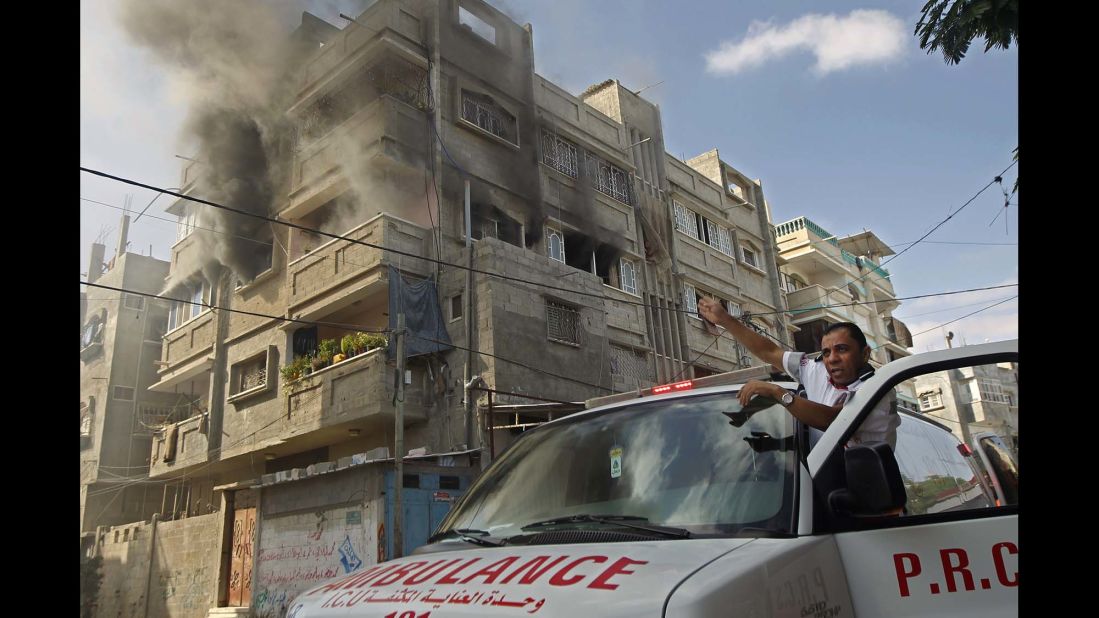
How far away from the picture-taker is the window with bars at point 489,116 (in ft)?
66.3

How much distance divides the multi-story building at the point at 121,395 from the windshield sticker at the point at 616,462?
23284 mm

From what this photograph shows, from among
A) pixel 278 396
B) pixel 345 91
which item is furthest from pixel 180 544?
pixel 345 91

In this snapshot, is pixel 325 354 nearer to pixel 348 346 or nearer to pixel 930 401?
pixel 348 346

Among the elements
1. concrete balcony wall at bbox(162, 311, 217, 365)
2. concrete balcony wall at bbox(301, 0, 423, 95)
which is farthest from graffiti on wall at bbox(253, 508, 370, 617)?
concrete balcony wall at bbox(301, 0, 423, 95)

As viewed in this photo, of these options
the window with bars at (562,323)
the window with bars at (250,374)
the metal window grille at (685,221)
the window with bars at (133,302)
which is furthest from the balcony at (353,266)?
the window with bars at (133,302)

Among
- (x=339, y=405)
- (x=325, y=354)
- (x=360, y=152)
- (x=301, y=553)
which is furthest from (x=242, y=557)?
(x=360, y=152)

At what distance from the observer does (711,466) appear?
2572 millimetres

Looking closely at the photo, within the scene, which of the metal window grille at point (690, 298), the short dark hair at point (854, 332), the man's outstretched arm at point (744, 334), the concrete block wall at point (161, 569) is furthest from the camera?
the metal window grille at point (690, 298)

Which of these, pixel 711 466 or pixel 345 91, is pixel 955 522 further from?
pixel 345 91

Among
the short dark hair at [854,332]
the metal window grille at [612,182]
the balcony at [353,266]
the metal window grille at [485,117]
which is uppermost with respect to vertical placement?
the metal window grille at [485,117]

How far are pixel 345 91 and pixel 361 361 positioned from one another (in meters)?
7.38

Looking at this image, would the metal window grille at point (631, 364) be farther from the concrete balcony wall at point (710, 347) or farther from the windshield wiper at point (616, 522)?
the windshield wiper at point (616, 522)

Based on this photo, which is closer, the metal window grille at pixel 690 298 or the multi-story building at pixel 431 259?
the multi-story building at pixel 431 259

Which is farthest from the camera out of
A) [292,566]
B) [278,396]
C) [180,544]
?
[278,396]
